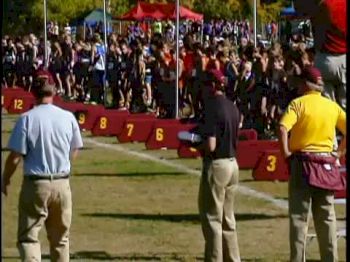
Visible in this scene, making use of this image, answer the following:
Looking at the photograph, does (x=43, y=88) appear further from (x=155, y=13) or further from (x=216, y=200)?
(x=155, y=13)

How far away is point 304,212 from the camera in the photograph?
12.6 meters

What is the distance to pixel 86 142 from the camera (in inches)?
1147

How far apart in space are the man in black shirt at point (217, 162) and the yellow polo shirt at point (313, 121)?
2.27ft

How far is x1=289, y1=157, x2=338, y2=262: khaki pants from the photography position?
12.6 meters

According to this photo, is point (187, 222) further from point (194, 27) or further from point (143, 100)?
point (194, 27)

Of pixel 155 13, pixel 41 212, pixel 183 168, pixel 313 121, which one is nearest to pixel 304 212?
pixel 313 121

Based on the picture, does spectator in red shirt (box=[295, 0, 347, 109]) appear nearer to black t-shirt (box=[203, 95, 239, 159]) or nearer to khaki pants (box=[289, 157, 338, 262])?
black t-shirt (box=[203, 95, 239, 159])

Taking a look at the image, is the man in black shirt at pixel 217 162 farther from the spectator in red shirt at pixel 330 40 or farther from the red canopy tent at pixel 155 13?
the red canopy tent at pixel 155 13

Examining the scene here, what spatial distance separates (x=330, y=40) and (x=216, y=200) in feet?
6.54

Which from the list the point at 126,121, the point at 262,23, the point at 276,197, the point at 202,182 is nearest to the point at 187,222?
the point at 276,197

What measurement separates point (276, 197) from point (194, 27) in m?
39.7

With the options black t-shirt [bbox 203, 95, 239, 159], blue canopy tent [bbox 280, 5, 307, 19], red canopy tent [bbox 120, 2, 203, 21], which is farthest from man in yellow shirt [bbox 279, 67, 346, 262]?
red canopy tent [bbox 120, 2, 203, 21]

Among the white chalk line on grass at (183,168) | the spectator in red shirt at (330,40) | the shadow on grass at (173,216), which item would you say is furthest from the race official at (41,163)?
the white chalk line on grass at (183,168)

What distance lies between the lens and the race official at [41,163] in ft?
38.9
